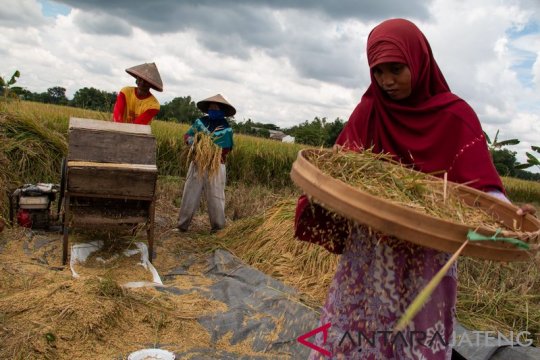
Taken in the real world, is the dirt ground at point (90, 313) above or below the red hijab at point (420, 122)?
below

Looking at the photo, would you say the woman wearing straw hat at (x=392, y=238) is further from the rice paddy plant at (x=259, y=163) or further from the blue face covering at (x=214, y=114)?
the rice paddy plant at (x=259, y=163)

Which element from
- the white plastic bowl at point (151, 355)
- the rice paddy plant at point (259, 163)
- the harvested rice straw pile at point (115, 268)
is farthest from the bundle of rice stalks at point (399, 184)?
the rice paddy plant at point (259, 163)

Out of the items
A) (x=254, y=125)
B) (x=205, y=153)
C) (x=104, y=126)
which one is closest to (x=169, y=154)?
(x=205, y=153)

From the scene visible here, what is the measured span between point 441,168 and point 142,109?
421 cm

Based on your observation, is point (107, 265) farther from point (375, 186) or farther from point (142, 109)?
point (375, 186)

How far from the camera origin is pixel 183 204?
5.92 metres

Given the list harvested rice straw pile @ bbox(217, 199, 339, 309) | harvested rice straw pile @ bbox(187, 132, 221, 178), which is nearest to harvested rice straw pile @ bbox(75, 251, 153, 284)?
harvested rice straw pile @ bbox(217, 199, 339, 309)

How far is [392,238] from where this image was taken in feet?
5.01

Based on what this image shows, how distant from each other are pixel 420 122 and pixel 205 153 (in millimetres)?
4127

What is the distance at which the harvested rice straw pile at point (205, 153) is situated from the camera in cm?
566

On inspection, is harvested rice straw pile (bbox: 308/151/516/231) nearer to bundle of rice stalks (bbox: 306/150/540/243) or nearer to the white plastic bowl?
bundle of rice stalks (bbox: 306/150/540/243)

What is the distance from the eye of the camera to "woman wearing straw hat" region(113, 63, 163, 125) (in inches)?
210

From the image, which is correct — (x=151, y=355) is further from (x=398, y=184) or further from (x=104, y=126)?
(x=104, y=126)

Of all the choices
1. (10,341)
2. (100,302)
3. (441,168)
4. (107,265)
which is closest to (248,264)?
(107,265)
